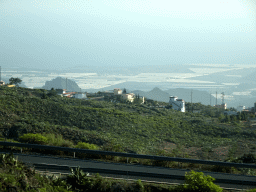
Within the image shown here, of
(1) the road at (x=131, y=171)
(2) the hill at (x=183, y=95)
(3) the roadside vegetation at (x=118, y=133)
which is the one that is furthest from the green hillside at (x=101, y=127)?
(2) the hill at (x=183, y=95)

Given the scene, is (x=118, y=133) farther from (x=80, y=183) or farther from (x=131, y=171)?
(x=80, y=183)

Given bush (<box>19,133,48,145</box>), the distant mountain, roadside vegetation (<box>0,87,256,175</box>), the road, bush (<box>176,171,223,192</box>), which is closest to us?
bush (<box>176,171,223,192</box>)

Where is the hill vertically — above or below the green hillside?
above

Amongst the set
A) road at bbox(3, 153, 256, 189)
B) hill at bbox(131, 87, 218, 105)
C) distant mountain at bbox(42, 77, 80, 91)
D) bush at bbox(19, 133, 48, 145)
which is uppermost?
distant mountain at bbox(42, 77, 80, 91)

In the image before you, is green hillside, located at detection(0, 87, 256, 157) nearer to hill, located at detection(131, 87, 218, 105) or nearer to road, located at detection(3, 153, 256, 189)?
road, located at detection(3, 153, 256, 189)

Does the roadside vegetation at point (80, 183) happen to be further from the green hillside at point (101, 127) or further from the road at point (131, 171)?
the green hillside at point (101, 127)

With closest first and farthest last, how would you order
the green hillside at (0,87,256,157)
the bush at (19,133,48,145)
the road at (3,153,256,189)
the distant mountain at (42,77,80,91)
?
the road at (3,153,256,189), the bush at (19,133,48,145), the green hillside at (0,87,256,157), the distant mountain at (42,77,80,91)

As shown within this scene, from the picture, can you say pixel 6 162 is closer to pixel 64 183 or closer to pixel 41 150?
pixel 64 183

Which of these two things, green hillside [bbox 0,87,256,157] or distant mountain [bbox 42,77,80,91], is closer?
green hillside [bbox 0,87,256,157]

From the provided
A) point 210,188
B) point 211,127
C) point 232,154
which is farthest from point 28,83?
point 210,188

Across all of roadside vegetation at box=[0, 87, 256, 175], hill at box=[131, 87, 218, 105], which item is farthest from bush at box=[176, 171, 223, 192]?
hill at box=[131, 87, 218, 105]

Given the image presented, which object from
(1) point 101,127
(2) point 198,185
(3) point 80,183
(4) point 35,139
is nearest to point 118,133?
(1) point 101,127
